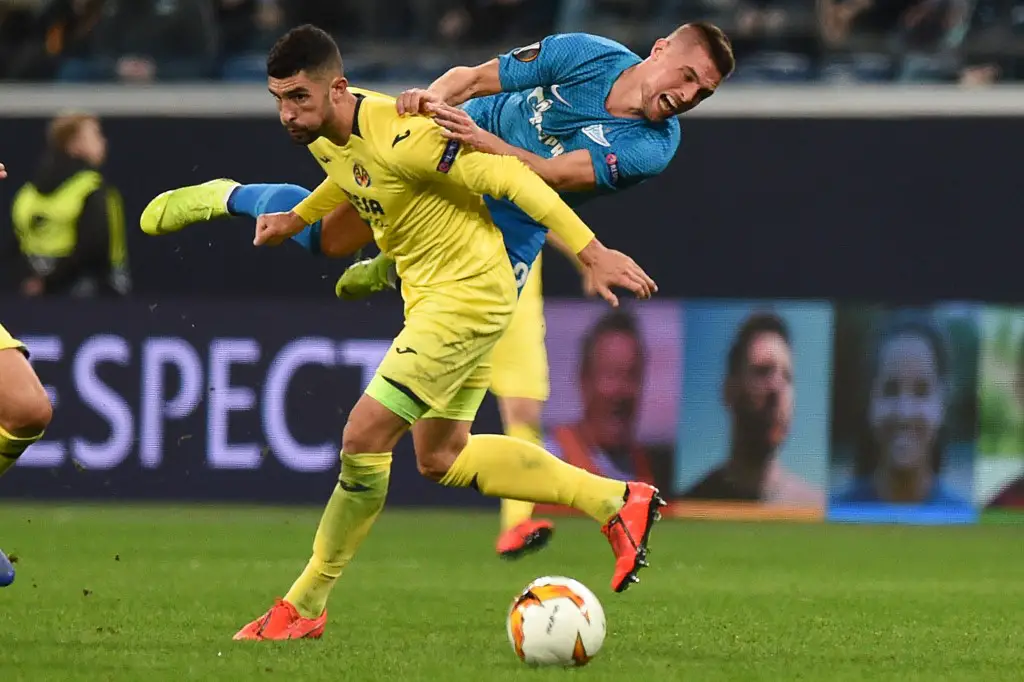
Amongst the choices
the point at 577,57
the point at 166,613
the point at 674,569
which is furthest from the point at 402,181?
the point at 674,569

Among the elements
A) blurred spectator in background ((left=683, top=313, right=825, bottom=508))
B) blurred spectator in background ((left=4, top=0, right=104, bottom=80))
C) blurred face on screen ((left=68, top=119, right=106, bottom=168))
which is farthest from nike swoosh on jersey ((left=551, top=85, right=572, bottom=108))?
blurred spectator in background ((left=4, top=0, right=104, bottom=80))

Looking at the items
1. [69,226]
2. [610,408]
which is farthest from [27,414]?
[69,226]

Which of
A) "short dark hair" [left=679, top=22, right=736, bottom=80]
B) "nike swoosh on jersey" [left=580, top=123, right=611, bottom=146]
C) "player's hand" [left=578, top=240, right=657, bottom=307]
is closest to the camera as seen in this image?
"player's hand" [left=578, top=240, right=657, bottom=307]

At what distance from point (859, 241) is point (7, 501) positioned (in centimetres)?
575

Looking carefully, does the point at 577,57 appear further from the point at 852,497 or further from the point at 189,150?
the point at 189,150

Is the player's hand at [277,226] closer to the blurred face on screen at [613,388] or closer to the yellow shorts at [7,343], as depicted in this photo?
the yellow shorts at [7,343]

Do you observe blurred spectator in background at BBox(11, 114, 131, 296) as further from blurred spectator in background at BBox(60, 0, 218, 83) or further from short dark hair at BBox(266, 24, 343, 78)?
short dark hair at BBox(266, 24, 343, 78)

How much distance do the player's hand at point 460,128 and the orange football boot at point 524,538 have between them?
2.73m

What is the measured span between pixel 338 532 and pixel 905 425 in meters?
5.59

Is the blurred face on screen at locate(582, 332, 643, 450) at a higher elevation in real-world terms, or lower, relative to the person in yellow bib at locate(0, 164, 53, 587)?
lower

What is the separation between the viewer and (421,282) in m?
6.37

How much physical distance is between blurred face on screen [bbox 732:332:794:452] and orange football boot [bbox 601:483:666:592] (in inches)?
179

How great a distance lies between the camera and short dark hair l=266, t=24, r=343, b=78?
5910 mm

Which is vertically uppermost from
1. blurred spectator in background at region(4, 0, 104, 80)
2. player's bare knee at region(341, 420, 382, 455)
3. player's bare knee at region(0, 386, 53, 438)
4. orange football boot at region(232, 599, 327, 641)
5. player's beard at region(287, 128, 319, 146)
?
blurred spectator in background at region(4, 0, 104, 80)
